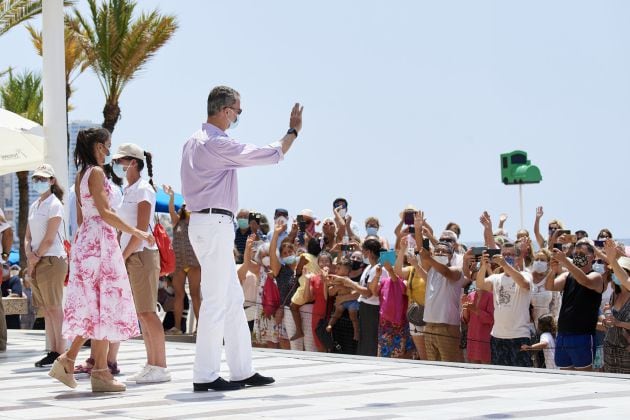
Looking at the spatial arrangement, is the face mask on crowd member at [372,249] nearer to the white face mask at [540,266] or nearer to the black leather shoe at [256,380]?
the white face mask at [540,266]

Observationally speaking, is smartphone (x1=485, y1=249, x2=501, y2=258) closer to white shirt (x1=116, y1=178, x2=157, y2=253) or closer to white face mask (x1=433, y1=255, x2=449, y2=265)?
white face mask (x1=433, y1=255, x2=449, y2=265)

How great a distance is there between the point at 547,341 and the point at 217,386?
4.74m

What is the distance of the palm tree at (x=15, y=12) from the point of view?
2861 centimetres

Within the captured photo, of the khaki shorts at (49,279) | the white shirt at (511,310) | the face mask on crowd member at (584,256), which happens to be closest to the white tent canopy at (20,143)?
the khaki shorts at (49,279)

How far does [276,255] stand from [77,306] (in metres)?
6.87

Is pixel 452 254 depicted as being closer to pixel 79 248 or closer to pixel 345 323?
pixel 345 323

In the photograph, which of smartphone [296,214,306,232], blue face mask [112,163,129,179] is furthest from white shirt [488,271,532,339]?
smartphone [296,214,306,232]

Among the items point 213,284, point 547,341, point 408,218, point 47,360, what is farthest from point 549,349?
point 47,360

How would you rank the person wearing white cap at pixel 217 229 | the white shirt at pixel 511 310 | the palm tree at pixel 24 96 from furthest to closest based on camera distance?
the palm tree at pixel 24 96 → the white shirt at pixel 511 310 → the person wearing white cap at pixel 217 229

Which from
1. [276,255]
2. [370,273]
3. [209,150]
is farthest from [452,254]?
[209,150]

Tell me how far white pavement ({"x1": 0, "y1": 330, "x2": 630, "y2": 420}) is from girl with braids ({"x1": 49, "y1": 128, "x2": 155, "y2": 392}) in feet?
1.07

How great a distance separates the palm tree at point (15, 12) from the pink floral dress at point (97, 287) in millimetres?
20128

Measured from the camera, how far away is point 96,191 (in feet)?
30.6

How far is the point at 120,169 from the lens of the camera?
1027cm
